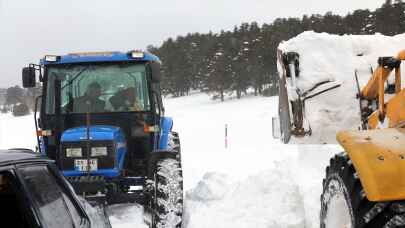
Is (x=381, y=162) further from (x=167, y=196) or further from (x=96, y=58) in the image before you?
(x=96, y=58)

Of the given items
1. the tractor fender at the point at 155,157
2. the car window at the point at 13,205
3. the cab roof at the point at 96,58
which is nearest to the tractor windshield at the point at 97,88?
the cab roof at the point at 96,58

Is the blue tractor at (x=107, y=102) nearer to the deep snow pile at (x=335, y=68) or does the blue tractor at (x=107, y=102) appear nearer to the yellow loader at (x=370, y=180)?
the deep snow pile at (x=335, y=68)

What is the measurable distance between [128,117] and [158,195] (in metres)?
1.43

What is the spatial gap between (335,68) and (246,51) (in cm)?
5766

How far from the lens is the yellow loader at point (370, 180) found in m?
3.53

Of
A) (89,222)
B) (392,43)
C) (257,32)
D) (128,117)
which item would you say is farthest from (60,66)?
(257,32)

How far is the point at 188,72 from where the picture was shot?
77.7 m

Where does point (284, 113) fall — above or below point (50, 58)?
below

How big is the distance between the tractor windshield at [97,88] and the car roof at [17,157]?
4.37 metres

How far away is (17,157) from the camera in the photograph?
10.1 ft

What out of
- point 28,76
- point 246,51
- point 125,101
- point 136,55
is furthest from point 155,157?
point 246,51

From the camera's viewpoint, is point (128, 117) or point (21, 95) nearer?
point (128, 117)

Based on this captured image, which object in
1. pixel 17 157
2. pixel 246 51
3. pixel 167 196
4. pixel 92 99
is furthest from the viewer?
pixel 246 51

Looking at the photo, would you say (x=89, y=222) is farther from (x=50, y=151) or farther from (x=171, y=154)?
(x=50, y=151)
